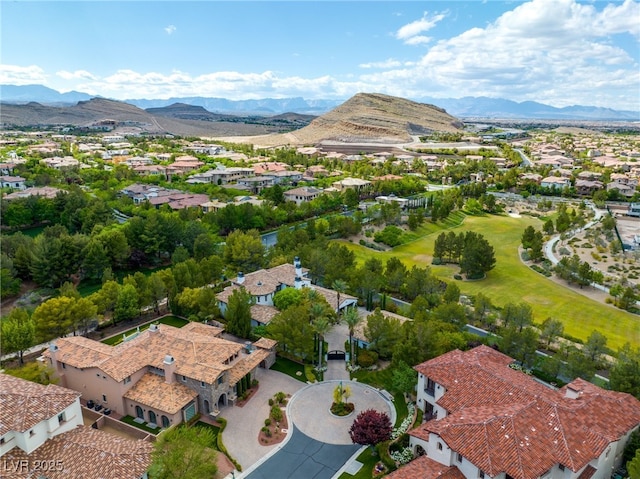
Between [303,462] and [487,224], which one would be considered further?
[487,224]

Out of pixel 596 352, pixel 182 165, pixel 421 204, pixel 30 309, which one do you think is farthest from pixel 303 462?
pixel 182 165

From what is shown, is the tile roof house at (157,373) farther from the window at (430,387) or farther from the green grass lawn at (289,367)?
the window at (430,387)

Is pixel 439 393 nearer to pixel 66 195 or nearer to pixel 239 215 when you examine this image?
pixel 239 215

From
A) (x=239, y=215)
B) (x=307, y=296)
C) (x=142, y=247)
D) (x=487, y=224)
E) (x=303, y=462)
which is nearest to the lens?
(x=303, y=462)

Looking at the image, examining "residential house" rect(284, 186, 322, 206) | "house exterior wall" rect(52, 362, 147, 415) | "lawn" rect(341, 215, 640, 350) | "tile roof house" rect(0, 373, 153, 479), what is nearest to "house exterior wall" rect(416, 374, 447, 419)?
"tile roof house" rect(0, 373, 153, 479)

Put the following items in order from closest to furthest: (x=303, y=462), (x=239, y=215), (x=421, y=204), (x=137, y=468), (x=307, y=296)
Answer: (x=137, y=468) → (x=303, y=462) → (x=307, y=296) → (x=239, y=215) → (x=421, y=204)

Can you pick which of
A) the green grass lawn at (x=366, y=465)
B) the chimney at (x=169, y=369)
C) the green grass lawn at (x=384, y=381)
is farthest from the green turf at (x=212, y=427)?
the green grass lawn at (x=384, y=381)

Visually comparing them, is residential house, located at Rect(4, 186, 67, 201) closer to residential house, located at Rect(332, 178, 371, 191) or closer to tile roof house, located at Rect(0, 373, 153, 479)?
residential house, located at Rect(332, 178, 371, 191)

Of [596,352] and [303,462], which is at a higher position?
[596,352]
